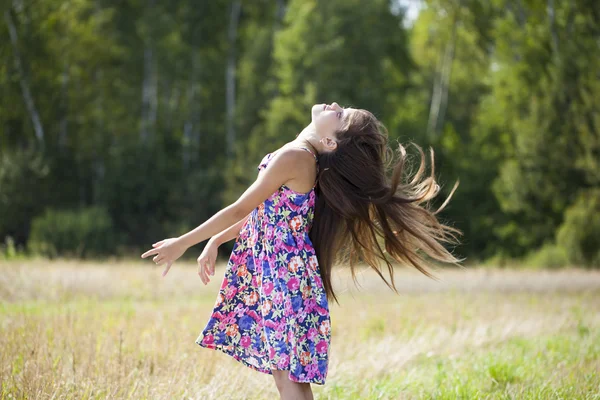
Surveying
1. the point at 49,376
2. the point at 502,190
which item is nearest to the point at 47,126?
the point at 502,190

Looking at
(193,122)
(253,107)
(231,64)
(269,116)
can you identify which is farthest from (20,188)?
(231,64)

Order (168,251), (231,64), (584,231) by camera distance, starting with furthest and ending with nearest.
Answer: (231,64) → (584,231) → (168,251)

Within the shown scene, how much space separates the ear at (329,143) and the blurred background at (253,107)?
19371 millimetres

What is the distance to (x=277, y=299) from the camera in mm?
3959

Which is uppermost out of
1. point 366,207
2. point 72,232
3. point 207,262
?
point 366,207

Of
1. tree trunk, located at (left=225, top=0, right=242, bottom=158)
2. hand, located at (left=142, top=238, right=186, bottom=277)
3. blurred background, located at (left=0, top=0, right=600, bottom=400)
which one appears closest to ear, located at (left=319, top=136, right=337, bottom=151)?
hand, located at (left=142, top=238, right=186, bottom=277)

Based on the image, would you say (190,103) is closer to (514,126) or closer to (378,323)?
(514,126)

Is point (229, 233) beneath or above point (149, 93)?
beneath

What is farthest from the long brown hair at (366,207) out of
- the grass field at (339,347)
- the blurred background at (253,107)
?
the blurred background at (253,107)

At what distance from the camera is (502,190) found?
85.0 ft

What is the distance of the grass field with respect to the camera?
470cm

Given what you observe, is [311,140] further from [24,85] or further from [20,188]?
[24,85]

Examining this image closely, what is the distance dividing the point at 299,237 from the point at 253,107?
26.1 metres

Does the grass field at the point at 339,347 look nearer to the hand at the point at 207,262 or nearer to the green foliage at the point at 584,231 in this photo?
the hand at the point at 207,262
